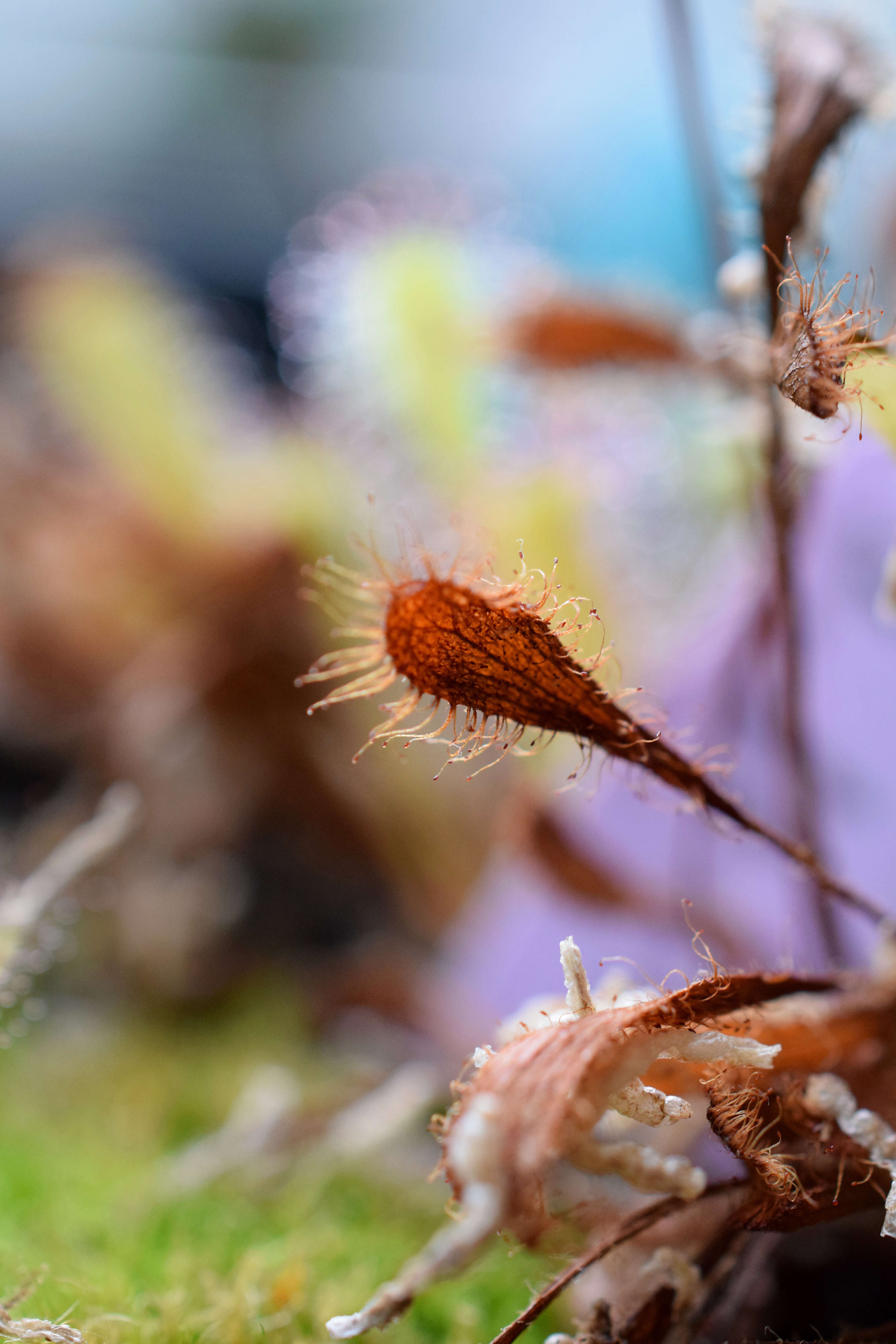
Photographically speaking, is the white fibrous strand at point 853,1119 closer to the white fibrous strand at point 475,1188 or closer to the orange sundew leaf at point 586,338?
the white fibrous strand at point 475,1188

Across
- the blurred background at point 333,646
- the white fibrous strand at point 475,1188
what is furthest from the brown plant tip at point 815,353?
the white fibrous strand at point 475,1188

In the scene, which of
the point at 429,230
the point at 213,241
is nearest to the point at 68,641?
the point at 429,230

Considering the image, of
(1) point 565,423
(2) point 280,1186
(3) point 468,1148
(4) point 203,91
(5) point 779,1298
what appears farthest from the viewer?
(4) point 203,91

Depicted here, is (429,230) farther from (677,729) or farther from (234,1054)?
(234,1054)

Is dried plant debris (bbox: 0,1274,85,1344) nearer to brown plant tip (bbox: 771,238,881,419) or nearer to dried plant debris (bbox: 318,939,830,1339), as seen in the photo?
dried plant debris (bbox: 318,939,830,1339)

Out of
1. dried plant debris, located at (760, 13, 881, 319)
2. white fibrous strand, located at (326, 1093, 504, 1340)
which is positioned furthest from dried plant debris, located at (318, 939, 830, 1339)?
dried plant debris, located at (760, 13, 881, 319)

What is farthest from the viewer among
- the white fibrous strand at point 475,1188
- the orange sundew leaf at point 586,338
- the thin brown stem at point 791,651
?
the orange sundew leaf at point 586,338
